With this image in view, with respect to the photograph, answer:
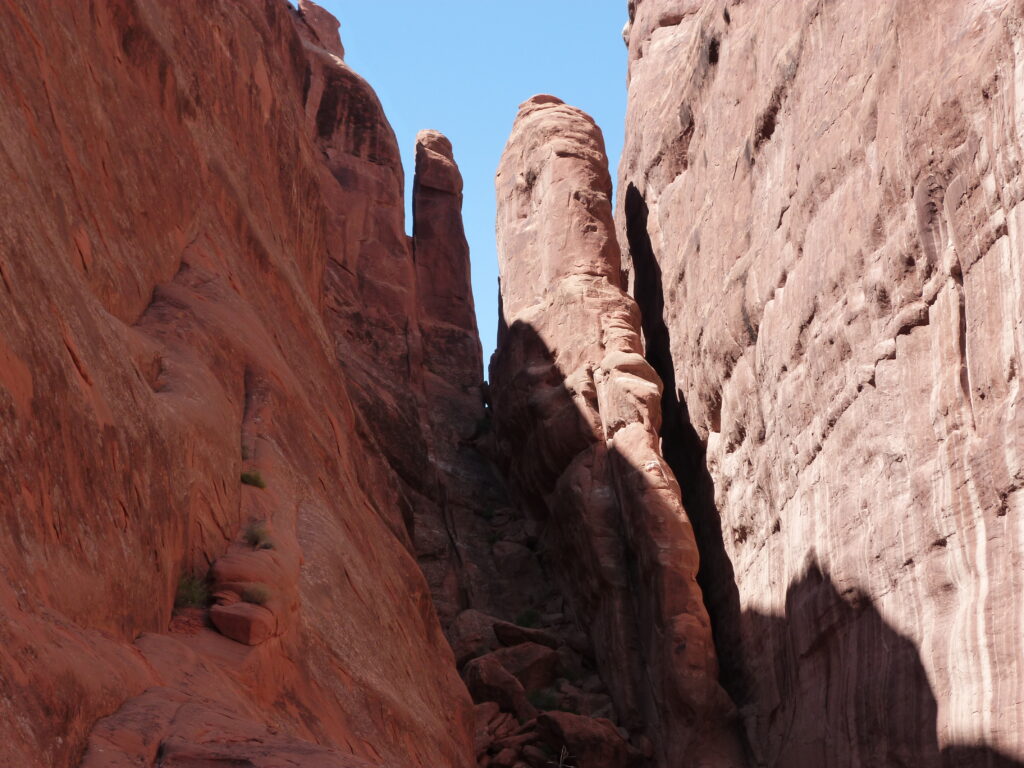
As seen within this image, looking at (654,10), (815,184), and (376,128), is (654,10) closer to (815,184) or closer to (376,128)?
(376,128)

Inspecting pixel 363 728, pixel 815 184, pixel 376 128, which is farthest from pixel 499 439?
pixel 363 728

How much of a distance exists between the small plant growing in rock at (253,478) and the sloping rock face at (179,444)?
0.08 feet

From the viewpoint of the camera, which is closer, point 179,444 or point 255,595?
point 255,595

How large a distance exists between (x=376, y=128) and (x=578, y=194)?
10.4m

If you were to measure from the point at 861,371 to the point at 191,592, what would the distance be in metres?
10.6

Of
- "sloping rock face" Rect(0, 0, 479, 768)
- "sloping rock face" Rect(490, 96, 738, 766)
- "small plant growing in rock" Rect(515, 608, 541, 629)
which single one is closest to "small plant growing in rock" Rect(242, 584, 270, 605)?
"sloping rock face" Rect(0, 0, 479, 768)

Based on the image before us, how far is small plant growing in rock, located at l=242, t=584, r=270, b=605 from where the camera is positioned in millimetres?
9617

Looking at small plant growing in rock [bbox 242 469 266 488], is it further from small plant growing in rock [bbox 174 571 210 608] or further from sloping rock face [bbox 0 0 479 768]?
small plant growing in rock [bbox 174 571 210 608]

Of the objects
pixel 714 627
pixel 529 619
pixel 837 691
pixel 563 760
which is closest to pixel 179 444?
pixel 837 691

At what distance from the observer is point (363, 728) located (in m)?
10.5

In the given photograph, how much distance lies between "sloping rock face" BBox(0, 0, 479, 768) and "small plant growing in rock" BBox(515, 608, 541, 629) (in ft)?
23.5

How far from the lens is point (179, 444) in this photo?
998 centimetres

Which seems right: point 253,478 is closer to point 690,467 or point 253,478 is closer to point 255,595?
point 255,595

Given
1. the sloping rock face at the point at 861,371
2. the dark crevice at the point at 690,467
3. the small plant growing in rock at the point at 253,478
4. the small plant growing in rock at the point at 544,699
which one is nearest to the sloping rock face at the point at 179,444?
the small plant growing in rock at the point at 253,478
